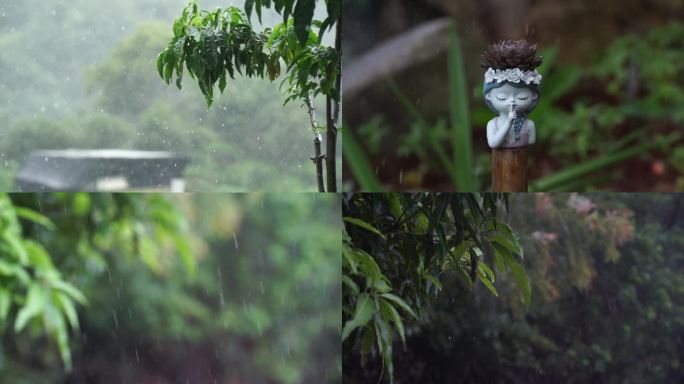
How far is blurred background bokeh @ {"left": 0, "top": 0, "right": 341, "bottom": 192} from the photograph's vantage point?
7.51 feet

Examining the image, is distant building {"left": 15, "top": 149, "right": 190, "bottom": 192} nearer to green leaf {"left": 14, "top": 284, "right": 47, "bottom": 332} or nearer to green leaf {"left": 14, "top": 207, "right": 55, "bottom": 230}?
green leaf {"left": 14, "top": 207, "right": 55, "bottom": 230}

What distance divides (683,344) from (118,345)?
5.71 feet

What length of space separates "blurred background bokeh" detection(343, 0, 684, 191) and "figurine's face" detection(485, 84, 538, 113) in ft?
0.95

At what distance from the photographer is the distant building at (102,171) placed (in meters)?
2.32

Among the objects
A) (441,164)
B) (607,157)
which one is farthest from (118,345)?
(607,157)

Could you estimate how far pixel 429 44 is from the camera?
2248 mm

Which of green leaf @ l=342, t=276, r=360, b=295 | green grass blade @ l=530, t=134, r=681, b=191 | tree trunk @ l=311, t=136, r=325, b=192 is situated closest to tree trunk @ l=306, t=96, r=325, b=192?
tree trunk @ l=311, t=136, r=325, b=192

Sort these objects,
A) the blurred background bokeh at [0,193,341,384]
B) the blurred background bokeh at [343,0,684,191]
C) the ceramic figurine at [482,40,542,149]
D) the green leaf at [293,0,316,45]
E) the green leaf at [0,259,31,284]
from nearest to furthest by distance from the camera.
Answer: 1. the ceramic figurine at [482,40,542,149]
2. the green leaf at [293,0,316,45]
3. the blurred background bokeh at [343,0,684,191]
4. the green leaf at [0,259,31,284]
5. the blurred background bokeh at [0,193,341,384]

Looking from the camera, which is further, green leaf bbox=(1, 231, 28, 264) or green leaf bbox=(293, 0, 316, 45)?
green leaf bbox=(1, 231, 28, 264)

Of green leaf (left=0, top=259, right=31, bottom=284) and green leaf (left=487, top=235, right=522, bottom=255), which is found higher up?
green leaf (left=487, top=235, right=522, bottom=255)

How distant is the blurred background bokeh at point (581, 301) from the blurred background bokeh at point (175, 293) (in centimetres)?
48

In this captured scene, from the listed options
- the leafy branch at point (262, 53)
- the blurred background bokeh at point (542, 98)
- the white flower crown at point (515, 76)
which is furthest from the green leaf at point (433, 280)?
the white flower crown at point (515, 76)

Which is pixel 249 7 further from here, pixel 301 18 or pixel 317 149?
pixel 317 149

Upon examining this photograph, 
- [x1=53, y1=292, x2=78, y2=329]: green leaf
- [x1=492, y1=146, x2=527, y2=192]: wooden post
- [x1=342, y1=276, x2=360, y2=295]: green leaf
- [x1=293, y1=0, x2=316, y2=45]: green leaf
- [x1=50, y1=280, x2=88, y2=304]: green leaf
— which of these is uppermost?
[x1=293, y1=0, x2=316, y2=45]: green leaf
